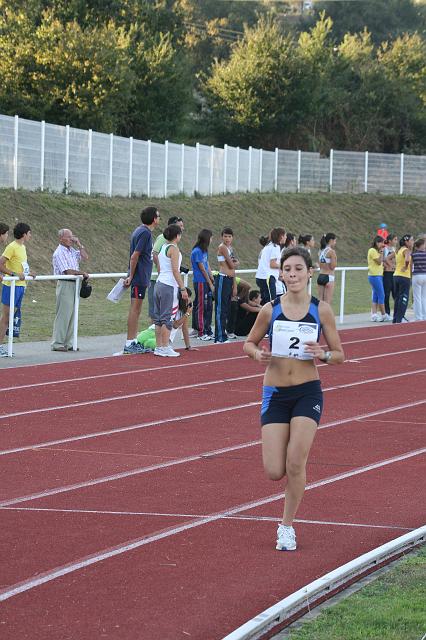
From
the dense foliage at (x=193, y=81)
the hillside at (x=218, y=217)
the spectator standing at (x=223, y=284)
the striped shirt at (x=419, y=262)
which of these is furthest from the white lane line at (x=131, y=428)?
the dense foliage at (x=193, y=81)

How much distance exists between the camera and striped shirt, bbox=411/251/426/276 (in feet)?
88.2

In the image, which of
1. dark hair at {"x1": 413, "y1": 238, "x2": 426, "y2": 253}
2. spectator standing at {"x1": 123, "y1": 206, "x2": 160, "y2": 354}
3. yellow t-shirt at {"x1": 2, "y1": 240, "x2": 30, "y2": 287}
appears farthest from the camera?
dark hair at {"x1": 413, "y1": 238, "x2": 426, "y2": 253}

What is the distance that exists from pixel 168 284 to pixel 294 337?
10.6 metres

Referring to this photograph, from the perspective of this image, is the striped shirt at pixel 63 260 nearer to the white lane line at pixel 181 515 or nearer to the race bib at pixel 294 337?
the white lane line at pixel 181 515

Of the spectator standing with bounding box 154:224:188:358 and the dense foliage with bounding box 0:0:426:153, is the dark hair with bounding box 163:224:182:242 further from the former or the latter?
the dense foliage with bounding box 0:0:426:153

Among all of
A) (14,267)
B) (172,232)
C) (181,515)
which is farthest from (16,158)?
(181,515)

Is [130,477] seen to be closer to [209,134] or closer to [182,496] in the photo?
[182,496]

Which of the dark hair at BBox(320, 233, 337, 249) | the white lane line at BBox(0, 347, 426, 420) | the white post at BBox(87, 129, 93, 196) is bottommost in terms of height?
the white lane line at BBox(0, 347, 426, 420)

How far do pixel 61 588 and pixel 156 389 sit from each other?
28.4ft

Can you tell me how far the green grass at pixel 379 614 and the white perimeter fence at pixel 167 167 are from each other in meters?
32.9

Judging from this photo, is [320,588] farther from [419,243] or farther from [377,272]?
[419,243]

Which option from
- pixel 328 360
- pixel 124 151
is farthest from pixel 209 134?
pixel 328 360

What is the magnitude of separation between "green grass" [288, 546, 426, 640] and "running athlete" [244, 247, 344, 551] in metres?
0.89

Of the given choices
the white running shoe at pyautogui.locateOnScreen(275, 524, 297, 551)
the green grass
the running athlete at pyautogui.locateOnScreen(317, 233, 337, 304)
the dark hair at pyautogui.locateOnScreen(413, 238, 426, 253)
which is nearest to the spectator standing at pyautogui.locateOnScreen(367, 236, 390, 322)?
the dark hair at pyautogui.locateOnScreen(413, 238, 426, 253)
